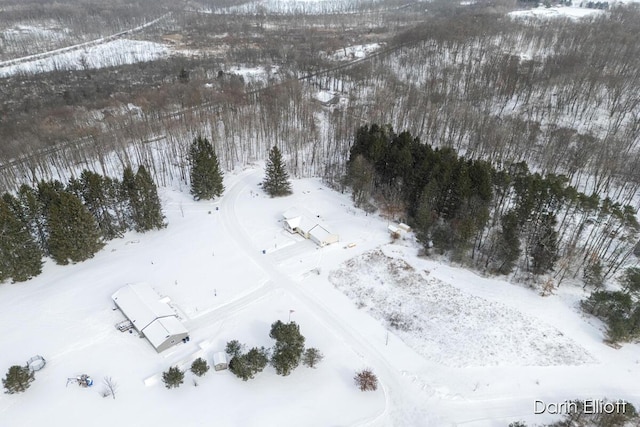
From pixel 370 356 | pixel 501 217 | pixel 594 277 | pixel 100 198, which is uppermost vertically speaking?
pixel 100 198

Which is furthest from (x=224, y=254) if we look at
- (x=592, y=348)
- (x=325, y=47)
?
(x=325, y=47)

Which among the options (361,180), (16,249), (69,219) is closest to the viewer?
(16,249)

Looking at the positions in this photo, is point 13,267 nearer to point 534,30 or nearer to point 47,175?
point 47,175

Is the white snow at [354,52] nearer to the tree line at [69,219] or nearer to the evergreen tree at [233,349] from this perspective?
the tree line at [69,219]

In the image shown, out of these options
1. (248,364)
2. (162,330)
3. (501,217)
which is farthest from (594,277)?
(162,330)

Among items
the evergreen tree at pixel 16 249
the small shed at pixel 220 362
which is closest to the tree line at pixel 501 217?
the small shed at pixel 220 362

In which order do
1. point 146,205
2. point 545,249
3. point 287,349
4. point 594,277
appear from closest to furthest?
point 287,349 < point 545,249 < point 594,277 < point 146,205

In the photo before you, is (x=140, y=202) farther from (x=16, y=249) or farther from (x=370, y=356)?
(x=370, y=356)

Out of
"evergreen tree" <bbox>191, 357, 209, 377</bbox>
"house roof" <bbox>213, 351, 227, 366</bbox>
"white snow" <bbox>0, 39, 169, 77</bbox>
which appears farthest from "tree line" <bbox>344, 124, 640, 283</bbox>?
"white snow" <bbox>0, 39, 169, 77</bbox>
